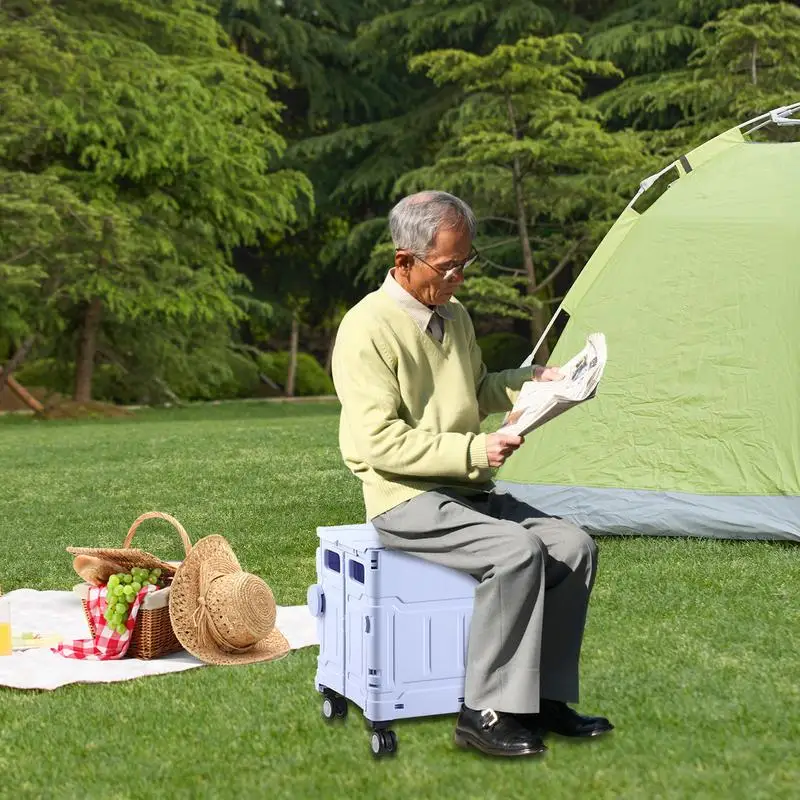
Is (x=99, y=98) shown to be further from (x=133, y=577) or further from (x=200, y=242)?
(x=133, y=577)

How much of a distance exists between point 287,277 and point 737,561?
17845mm

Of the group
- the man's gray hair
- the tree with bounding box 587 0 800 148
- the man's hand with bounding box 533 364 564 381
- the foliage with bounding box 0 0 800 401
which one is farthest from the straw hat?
the tree with bounding box 587 0 800 148

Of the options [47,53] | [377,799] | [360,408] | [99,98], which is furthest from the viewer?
[99,98]

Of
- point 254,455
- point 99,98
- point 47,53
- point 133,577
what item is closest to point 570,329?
point 133,577

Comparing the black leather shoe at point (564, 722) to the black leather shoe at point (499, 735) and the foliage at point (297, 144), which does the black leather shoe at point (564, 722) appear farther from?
the foliage at point (297, 144)

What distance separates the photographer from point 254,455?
9906mm

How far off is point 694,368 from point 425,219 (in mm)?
2821

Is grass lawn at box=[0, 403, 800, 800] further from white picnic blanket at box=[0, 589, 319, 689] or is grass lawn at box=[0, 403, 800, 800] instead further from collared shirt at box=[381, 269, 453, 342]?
collared shirt at box=[381, 269, 453, 342]

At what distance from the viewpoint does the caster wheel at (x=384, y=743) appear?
3.20 m

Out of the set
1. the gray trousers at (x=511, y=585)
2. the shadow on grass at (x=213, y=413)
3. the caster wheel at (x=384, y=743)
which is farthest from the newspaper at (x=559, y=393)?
the shadow on grass at (x=213, y=413)

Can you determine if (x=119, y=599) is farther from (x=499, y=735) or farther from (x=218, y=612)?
(x=499, y=735)

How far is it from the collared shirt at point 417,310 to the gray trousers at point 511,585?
0.39 metres

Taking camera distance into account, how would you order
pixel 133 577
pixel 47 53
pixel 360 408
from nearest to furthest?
pixel 360 408 → pixel 133 577 → pixel 47 53

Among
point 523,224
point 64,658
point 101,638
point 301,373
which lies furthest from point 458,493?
point 301,373
